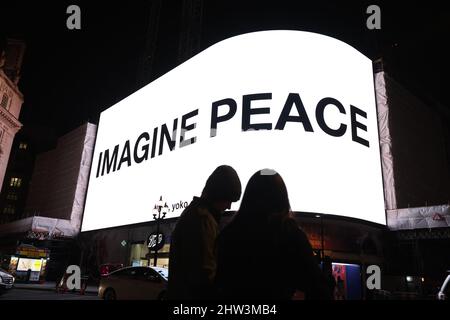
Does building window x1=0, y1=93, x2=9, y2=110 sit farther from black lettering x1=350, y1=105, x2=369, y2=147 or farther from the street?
black lettering x1=350, y1=105, x2=369, y2=147

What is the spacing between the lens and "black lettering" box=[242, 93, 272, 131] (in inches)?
729

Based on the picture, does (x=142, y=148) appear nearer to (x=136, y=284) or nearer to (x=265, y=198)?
(x=136, y=284)

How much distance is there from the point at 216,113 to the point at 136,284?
11374 mm

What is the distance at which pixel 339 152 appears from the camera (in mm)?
18484

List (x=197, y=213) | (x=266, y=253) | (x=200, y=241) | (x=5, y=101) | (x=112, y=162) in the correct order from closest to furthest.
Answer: (x=266, y=253), (x=200, y=241), (x=197, y=213), (x=112, y=162), (x=5, y=101)

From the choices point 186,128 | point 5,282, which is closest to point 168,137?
point 186,128

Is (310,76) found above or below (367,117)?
above

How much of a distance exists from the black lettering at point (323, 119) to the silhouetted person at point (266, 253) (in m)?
17.1

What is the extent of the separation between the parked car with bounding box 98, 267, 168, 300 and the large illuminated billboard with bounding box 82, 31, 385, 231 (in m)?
7.97

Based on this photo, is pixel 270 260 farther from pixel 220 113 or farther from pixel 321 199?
pixel 220 113

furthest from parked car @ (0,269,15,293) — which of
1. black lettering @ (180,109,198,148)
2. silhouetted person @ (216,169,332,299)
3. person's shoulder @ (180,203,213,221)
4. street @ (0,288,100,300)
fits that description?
silhouetted person @ (216,169,332,299)

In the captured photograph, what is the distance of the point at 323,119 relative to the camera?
61.0ft
